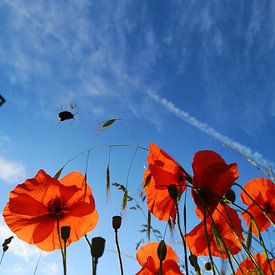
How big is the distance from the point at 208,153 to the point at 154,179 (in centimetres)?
18

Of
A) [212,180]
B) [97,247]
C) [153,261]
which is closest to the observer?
[97,247]

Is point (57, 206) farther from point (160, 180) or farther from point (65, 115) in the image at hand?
point (160, 180)

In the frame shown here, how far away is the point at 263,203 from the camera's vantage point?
138 cm

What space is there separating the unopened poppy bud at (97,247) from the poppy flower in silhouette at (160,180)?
273 millimetres

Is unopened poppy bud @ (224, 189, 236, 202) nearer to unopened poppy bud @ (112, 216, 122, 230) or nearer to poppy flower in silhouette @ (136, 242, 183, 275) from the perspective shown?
poppy flower in silhouette @ (136, 242, 183, 275)

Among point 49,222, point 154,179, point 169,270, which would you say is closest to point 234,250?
point 169,270

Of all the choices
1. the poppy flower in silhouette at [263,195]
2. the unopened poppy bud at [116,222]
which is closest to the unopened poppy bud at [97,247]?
the unopened poppy bud at [116,222]

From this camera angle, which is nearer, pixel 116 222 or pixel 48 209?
pixel 116 222

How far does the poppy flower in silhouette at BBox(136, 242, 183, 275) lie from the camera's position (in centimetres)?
108

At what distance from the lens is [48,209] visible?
1271 millimetres

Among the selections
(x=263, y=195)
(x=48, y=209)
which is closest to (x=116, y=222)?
(x=48, y=209)

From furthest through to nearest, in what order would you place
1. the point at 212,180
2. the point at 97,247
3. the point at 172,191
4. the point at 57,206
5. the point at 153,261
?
the point at 57,206 → the point at 153,261 → the point at 212,180 → the point at 172,191 → the point at 97,247

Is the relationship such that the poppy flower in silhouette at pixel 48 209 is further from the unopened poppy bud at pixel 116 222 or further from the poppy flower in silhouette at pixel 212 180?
the poppy flower in silhouette at pixel 212 180

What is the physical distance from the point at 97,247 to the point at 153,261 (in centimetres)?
49
